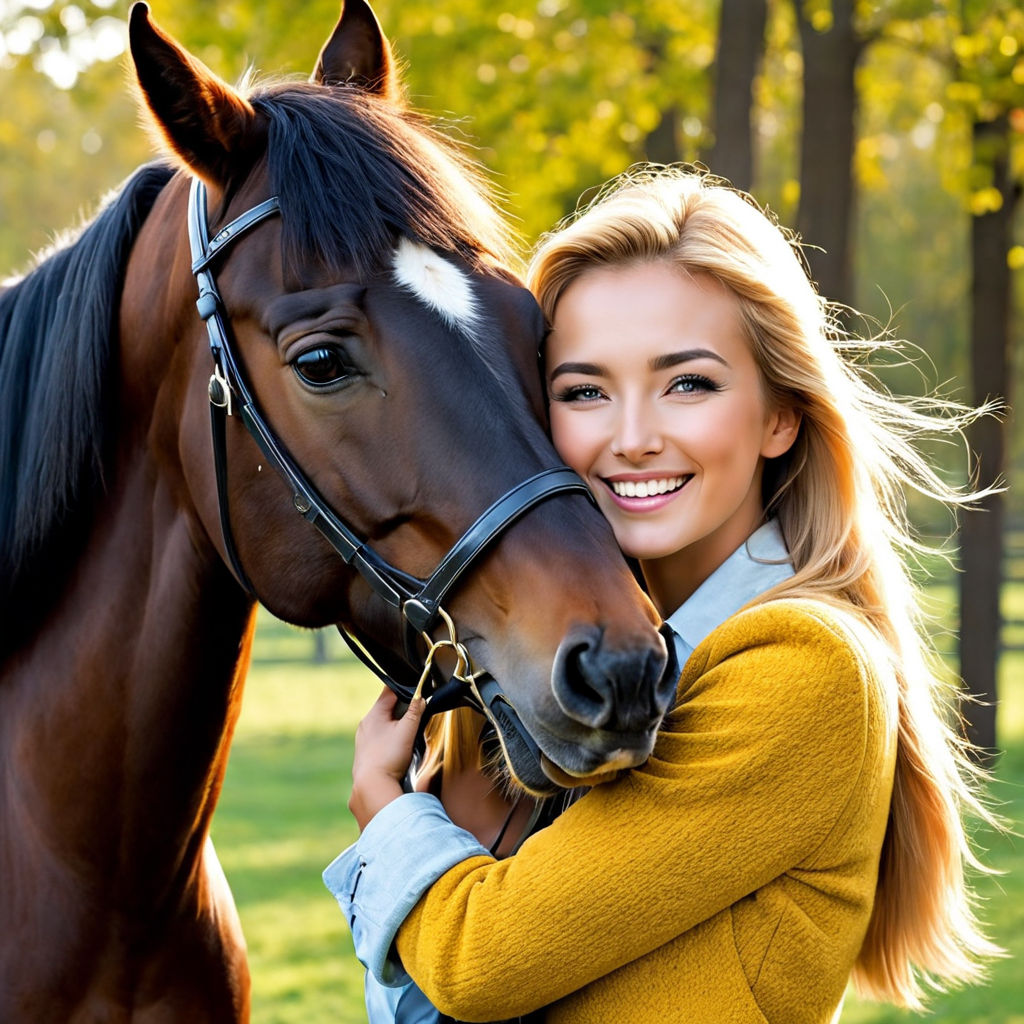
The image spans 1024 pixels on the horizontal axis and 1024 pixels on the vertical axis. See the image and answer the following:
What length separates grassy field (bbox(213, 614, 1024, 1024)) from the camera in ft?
19.0

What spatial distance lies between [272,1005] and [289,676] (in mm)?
12145

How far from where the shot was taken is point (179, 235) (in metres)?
2.42

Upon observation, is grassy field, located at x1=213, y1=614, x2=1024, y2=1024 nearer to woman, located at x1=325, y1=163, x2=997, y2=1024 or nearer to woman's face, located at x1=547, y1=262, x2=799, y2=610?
woman, located at x1=325, y1=163, x2=997, y2=1024

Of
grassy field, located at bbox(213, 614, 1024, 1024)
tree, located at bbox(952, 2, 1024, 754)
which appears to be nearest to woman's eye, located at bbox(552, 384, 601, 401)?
grassy field, located at bbox(213, 614, 1024, 1024)

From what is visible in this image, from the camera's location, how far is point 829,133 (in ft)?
24.1

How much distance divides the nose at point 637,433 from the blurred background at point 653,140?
29.4 inches

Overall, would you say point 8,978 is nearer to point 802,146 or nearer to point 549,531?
point 549,531

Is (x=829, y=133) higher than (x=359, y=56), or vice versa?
(x=829, y=133)

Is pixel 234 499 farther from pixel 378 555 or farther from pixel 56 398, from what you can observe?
pixel 56 398

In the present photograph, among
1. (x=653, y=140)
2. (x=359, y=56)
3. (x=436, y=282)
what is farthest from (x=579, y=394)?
(x=653, y=140)

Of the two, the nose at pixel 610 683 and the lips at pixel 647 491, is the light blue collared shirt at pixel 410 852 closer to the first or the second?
the lips at pixel 647 491

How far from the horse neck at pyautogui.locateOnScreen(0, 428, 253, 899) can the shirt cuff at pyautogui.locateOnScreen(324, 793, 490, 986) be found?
53 cm

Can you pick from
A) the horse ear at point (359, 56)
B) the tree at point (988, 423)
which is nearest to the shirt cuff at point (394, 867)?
the horse ear at point (359, 56)

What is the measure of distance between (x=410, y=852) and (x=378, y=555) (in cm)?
50
